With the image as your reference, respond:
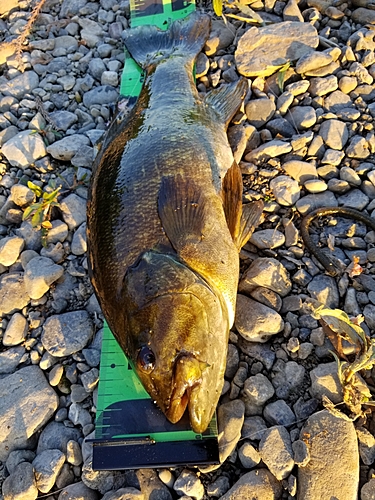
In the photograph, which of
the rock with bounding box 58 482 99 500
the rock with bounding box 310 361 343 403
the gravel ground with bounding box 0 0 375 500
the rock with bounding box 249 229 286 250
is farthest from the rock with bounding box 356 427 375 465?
the rock with bounding box 58 482 99 500

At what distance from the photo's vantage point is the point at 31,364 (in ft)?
11.2

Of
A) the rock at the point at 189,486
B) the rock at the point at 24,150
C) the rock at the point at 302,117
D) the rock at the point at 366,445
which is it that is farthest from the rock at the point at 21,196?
the rock at the point at 366,445

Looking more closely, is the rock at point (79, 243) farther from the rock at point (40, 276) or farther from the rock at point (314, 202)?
the rock at point (314, 202)

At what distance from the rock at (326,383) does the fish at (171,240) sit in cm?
60

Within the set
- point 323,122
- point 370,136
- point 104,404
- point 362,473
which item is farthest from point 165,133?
point 362,473

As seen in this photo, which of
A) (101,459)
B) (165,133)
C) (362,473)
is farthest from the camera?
(165,133)

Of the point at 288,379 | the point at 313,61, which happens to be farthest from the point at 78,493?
the point at 313,61

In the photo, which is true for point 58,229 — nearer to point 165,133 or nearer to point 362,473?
point 165,133

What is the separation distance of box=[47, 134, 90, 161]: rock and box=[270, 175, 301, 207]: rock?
→ 1.84 meters

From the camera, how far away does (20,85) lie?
16.3 ft

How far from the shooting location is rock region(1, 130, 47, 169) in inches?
172

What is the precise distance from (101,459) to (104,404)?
0.36 metres

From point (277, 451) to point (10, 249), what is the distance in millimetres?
2615

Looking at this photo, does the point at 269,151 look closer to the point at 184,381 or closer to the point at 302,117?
the point at 302,117
